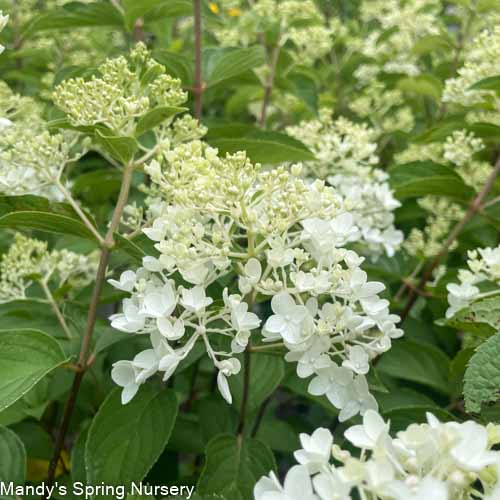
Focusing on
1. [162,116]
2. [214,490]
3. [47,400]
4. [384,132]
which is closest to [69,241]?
[47,400]

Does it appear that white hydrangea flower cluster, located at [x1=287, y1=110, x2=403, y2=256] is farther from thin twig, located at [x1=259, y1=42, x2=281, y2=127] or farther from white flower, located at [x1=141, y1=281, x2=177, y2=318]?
white flower, located at [x1=141, y1=281, x2=177, y2=318]

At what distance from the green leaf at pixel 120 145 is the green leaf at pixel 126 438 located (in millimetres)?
458

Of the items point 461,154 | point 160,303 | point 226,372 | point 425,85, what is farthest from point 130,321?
point 425,85

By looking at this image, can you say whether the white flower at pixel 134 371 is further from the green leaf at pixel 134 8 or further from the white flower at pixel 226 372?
the green leaf at pixel 134 8

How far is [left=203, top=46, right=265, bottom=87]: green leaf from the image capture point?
68.0 inches

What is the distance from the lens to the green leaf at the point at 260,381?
1.42 metres

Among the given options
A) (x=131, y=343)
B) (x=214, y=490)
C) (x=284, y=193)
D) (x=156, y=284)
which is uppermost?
(x=284, y=193)

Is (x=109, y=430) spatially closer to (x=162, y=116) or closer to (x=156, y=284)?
(x=156, y=284)

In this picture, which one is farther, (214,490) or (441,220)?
(441,220)

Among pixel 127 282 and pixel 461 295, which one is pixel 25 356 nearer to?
pixel 127 282

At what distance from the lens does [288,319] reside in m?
1.06

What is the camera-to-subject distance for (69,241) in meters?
2.08

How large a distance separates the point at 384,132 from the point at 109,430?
1.93 m

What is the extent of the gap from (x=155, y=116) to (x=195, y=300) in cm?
41
